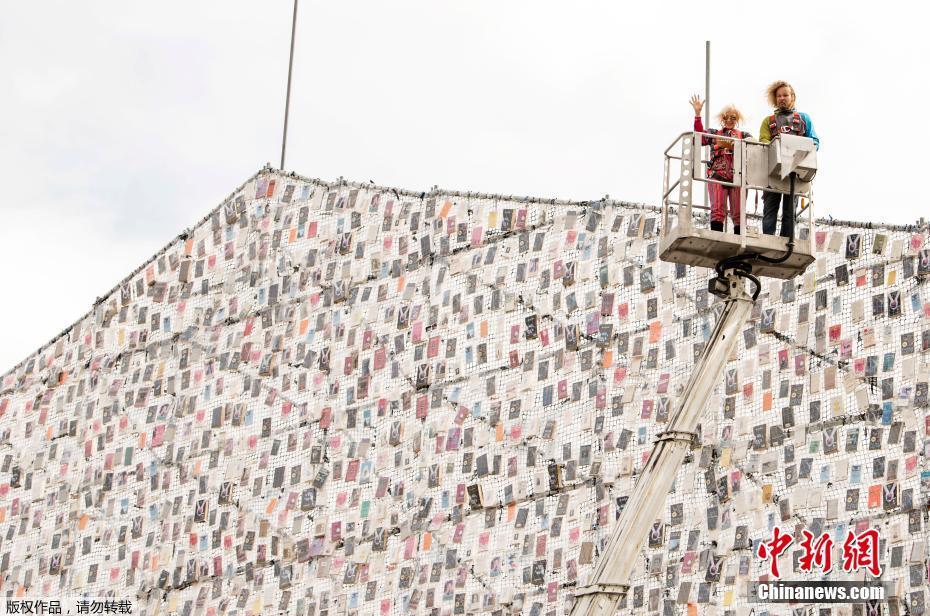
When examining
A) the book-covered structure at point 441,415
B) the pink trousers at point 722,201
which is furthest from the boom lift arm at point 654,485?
the book-covered structure at point 441,415

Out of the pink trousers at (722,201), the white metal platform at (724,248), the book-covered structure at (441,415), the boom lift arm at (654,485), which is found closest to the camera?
the boom lift arm at (654,485)

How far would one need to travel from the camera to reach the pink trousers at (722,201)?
1250 cm

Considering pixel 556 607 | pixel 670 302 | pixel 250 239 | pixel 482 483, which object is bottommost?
pixel 556 607

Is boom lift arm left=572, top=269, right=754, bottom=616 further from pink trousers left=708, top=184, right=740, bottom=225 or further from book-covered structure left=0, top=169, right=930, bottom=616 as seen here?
book-covered structure left=0, top=169, right=930, bottom=616

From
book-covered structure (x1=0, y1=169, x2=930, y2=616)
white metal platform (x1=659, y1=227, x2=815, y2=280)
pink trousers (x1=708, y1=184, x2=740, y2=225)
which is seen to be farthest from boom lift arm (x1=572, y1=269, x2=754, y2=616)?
book-covered structure (x1=0, y1=169, x2=930, y2=616)

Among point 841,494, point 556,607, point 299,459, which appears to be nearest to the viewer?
point 841,494

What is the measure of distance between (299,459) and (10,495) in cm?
560

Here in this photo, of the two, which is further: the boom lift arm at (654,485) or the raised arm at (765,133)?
the raised arm at (765,133)

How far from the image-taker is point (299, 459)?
20531 millimetres

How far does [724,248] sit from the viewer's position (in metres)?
12.0

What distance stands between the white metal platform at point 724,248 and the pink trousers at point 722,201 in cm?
43

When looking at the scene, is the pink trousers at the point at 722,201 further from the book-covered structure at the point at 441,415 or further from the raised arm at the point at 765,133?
the book-covered structure at the point at 441,415

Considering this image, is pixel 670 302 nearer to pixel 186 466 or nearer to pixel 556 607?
pixel 556 607

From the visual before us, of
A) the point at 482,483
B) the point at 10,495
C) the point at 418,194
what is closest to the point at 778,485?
the point at 482,483
